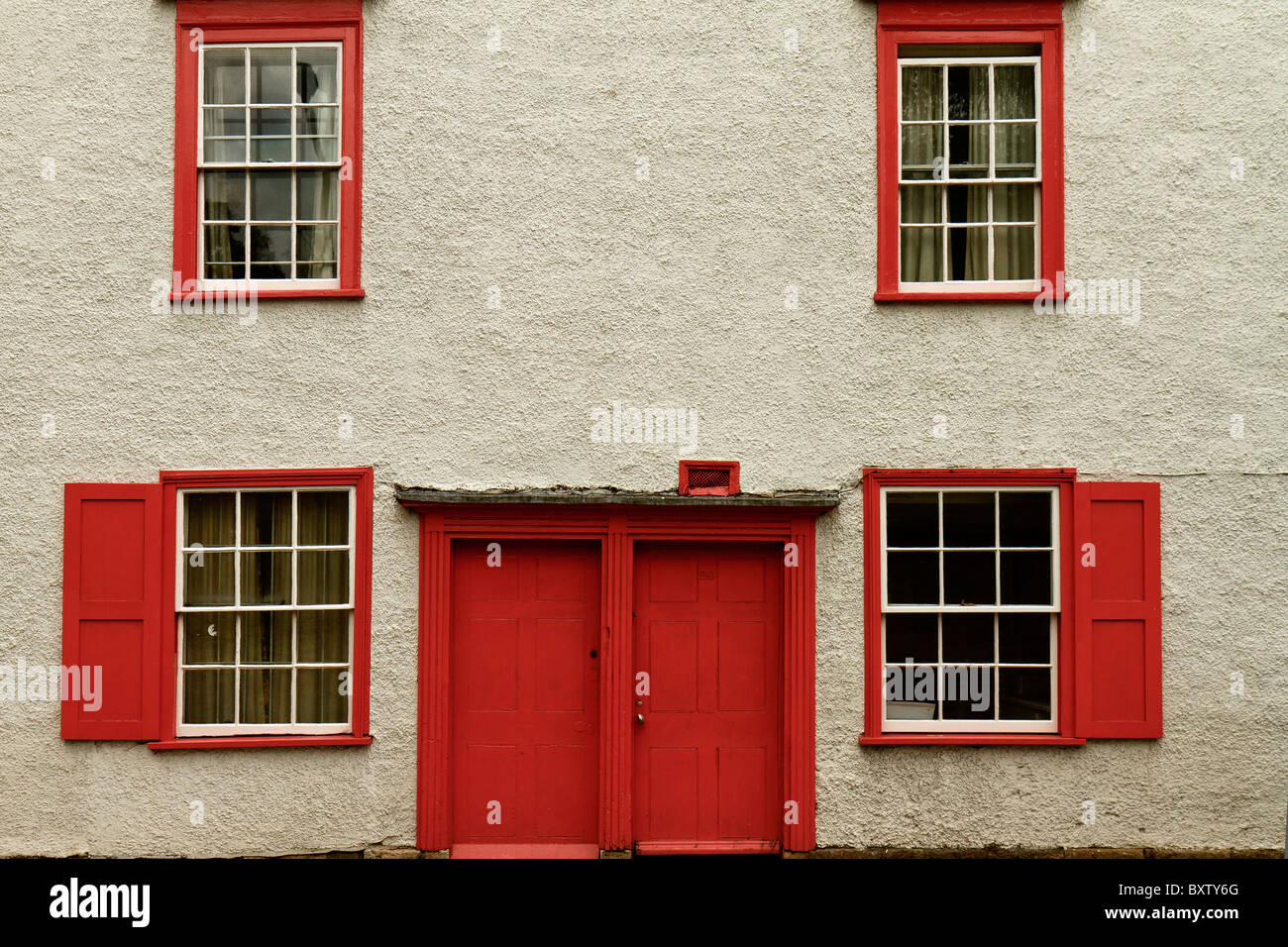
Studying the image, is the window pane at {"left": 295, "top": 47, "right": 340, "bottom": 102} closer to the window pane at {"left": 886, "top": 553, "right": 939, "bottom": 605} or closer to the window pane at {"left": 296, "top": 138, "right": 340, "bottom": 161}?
the window pane at {"left": 296, "top": 138, "right": 340, "bottom": 161}

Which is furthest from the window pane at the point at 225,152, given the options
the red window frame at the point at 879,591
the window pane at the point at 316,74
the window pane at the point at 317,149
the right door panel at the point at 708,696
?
the red window frame at the point at 879,591

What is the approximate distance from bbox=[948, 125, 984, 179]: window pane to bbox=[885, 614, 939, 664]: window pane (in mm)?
3236

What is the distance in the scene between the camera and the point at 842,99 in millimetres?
8477

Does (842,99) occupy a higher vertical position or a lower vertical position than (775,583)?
higher

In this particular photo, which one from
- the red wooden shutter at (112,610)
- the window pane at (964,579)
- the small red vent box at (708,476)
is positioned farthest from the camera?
the window pane at (964,579)

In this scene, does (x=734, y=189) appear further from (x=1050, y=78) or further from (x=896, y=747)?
(x=896, y=747)

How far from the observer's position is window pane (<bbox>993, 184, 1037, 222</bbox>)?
860cm

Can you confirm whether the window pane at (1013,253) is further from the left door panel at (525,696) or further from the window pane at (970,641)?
the left door panel at (525,696)

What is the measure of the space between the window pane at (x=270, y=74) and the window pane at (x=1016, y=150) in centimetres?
517

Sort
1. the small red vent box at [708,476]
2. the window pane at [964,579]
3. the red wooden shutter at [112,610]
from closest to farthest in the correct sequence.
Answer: the red wooden shutter at [112,610], the small red vent box at [708,476], the window pane at [964,579]

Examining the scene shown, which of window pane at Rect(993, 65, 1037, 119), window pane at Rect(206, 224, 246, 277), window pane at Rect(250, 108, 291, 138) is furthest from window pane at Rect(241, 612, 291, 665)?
window pane at Rect(993, 65, 1037, 119)

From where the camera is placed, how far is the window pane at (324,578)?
8.45m

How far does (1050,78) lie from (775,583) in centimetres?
412

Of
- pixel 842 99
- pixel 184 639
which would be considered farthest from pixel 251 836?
pixel 842 99
